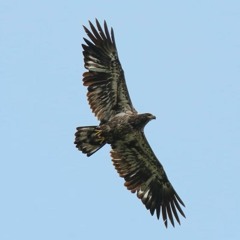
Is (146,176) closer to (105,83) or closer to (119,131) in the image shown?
(119,131)

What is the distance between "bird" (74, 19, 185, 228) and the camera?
551 inches

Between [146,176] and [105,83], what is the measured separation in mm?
2723

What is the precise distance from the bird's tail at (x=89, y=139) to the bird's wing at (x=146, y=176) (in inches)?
18.5

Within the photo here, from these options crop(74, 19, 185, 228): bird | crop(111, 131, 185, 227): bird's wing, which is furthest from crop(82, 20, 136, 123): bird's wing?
crop(111, 131, 185, 227): bird's wing

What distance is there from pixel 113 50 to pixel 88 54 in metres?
0.65

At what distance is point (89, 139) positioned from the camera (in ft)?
46.0

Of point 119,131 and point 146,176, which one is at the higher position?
point 119,131

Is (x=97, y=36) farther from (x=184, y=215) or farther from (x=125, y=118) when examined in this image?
(x=184, y=215)

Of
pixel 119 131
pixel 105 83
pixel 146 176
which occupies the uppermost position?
pixel 105 83

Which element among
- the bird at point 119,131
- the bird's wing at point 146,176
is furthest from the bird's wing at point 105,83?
the bird's wing at point 146,176

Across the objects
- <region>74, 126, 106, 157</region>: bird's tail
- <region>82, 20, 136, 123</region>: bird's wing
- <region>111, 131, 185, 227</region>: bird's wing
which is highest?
<region>82, 20, 136, 123</region>: bird's wing

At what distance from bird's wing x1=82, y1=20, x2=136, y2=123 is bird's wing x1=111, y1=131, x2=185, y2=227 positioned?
34.6 inches

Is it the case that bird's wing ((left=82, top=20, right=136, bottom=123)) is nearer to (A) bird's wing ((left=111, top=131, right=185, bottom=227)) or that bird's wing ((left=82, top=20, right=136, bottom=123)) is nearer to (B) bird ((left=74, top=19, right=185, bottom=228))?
(B) bird ((left=74, top=19, right=185, bottom=228))

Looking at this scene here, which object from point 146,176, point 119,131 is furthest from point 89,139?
point 146,176
